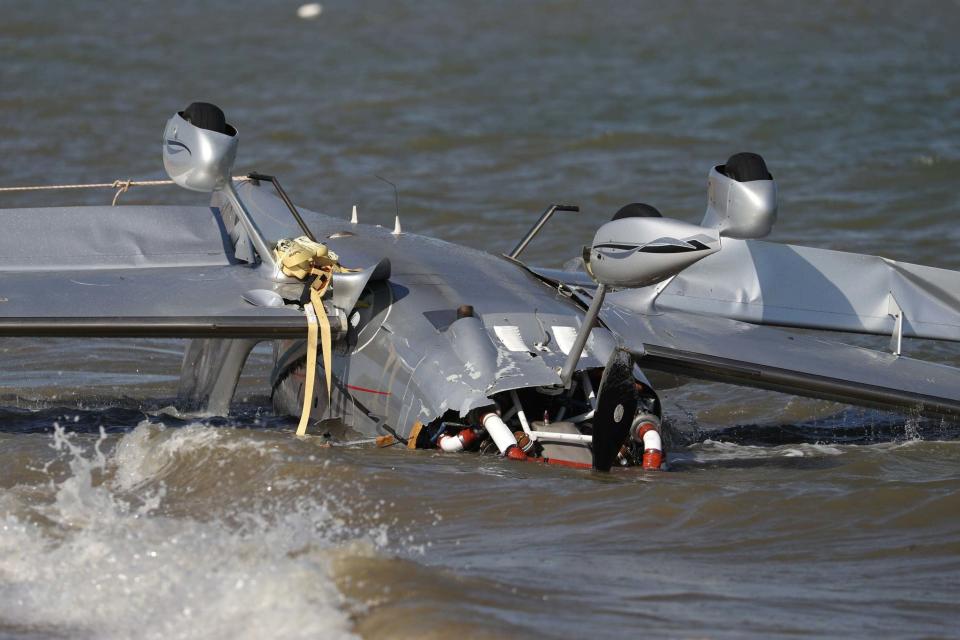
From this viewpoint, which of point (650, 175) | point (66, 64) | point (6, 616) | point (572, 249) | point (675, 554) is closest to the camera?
point (6, 616)

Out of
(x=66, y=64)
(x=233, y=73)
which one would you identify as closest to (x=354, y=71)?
(x=233, y=73)

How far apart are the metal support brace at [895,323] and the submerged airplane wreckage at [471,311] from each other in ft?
0.05

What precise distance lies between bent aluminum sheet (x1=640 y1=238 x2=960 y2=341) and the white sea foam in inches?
162

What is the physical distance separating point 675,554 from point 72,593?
256cm

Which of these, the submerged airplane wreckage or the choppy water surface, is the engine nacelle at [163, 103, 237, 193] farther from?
the choppy water surface

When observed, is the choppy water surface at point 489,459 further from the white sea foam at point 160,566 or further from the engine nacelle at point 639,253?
the engine nacelle at point 639,253

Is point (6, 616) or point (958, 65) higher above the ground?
point (958, 65)

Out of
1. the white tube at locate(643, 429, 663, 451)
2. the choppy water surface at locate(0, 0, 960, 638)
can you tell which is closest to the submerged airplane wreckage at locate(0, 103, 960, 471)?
the white tube at locate(643, 429, 663, 451)

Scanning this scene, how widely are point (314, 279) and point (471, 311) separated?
1.10 meters

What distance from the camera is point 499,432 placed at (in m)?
7.44

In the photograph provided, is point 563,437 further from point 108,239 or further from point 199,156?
point 108,239

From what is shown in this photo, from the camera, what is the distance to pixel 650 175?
19.8m

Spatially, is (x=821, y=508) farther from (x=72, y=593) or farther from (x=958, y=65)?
(x=958, y=65)

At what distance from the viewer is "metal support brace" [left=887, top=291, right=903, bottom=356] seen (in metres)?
9.64
